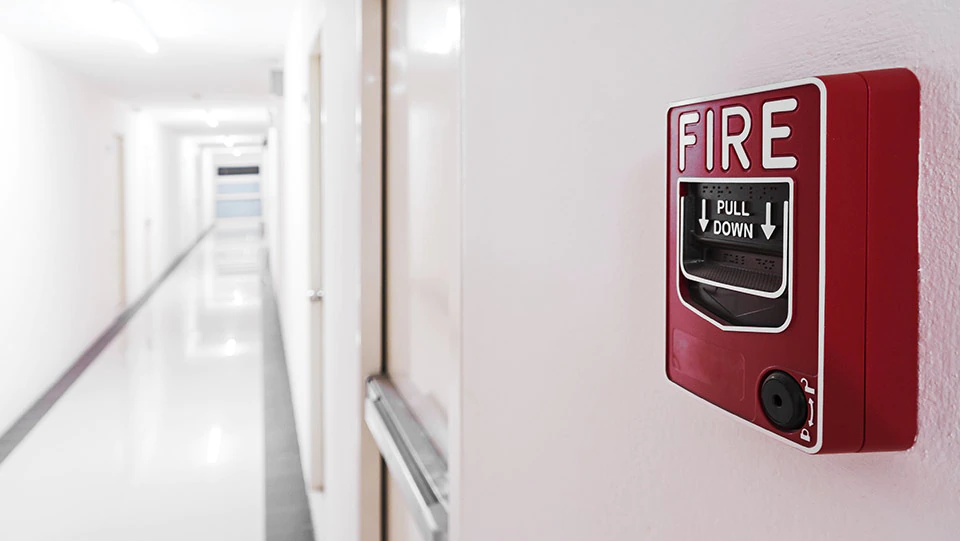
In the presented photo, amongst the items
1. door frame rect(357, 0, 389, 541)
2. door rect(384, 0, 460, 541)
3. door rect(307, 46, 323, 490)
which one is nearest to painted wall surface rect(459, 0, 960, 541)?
door rect(384, 0, 460, 541)

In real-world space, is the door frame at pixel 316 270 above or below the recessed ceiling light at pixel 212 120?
below

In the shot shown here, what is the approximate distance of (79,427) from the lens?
16.0ft

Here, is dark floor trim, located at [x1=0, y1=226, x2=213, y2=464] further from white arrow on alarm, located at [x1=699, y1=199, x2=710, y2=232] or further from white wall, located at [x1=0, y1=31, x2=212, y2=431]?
white arrow on alarm, located at [x1=699, y1=199, x2=710, y2=232]

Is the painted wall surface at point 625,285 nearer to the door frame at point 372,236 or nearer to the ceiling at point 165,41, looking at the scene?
the door frame at point 372,236

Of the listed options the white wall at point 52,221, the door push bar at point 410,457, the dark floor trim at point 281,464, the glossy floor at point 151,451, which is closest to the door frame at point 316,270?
the dark floor trim at point 281,464

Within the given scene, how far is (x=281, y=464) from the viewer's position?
4.30m

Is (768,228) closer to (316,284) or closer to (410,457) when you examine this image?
(410,457)

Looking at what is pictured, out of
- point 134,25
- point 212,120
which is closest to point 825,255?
point 134,25

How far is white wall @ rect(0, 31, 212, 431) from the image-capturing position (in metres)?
5.04

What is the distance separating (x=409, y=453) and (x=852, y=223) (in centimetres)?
142

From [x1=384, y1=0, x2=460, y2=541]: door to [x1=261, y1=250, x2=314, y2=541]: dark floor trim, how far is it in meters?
1.50

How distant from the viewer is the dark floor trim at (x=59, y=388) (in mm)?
4654

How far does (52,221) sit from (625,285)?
634 centimetres

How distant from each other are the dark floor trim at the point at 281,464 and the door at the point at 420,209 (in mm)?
1504
